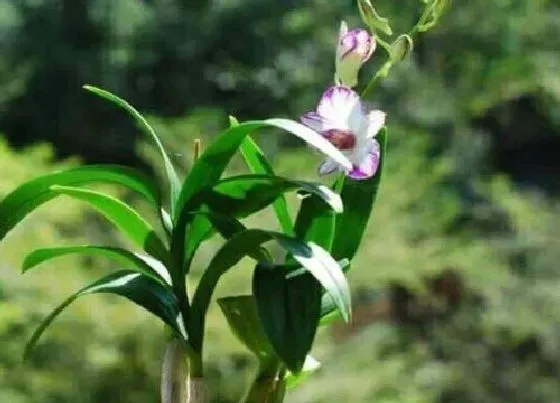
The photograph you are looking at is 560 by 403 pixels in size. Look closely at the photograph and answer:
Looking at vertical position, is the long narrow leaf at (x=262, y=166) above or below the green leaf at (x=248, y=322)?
above

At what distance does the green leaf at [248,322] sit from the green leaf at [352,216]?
0.04 meters

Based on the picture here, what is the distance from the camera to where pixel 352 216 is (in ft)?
1.48

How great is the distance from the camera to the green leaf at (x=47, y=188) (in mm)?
440

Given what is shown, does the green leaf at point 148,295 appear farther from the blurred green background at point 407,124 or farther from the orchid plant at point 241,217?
the blurred green background at point 407,124

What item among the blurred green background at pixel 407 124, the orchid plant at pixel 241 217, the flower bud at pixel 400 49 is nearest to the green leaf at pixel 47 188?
the orchid plant at pixel 241 217

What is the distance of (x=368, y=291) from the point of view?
88.4 inches

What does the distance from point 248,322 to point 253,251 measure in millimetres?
34

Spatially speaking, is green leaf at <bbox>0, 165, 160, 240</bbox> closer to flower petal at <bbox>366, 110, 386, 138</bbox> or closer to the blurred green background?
flower petal at <bbox>366, 110, 386, 138</bbox>

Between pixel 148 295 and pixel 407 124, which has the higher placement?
pixel 148 295

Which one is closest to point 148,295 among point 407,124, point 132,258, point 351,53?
point 132,258

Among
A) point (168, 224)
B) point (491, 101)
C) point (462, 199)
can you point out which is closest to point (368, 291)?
point (462, 199)

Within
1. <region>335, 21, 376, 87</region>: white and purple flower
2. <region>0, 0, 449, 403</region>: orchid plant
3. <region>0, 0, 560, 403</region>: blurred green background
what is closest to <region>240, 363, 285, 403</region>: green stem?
<region>0, 0, 449, 403</region>: orchid plant

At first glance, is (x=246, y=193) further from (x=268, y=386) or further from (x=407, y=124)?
(x=407, y=124)

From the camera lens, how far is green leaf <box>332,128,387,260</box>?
0.45 metres
